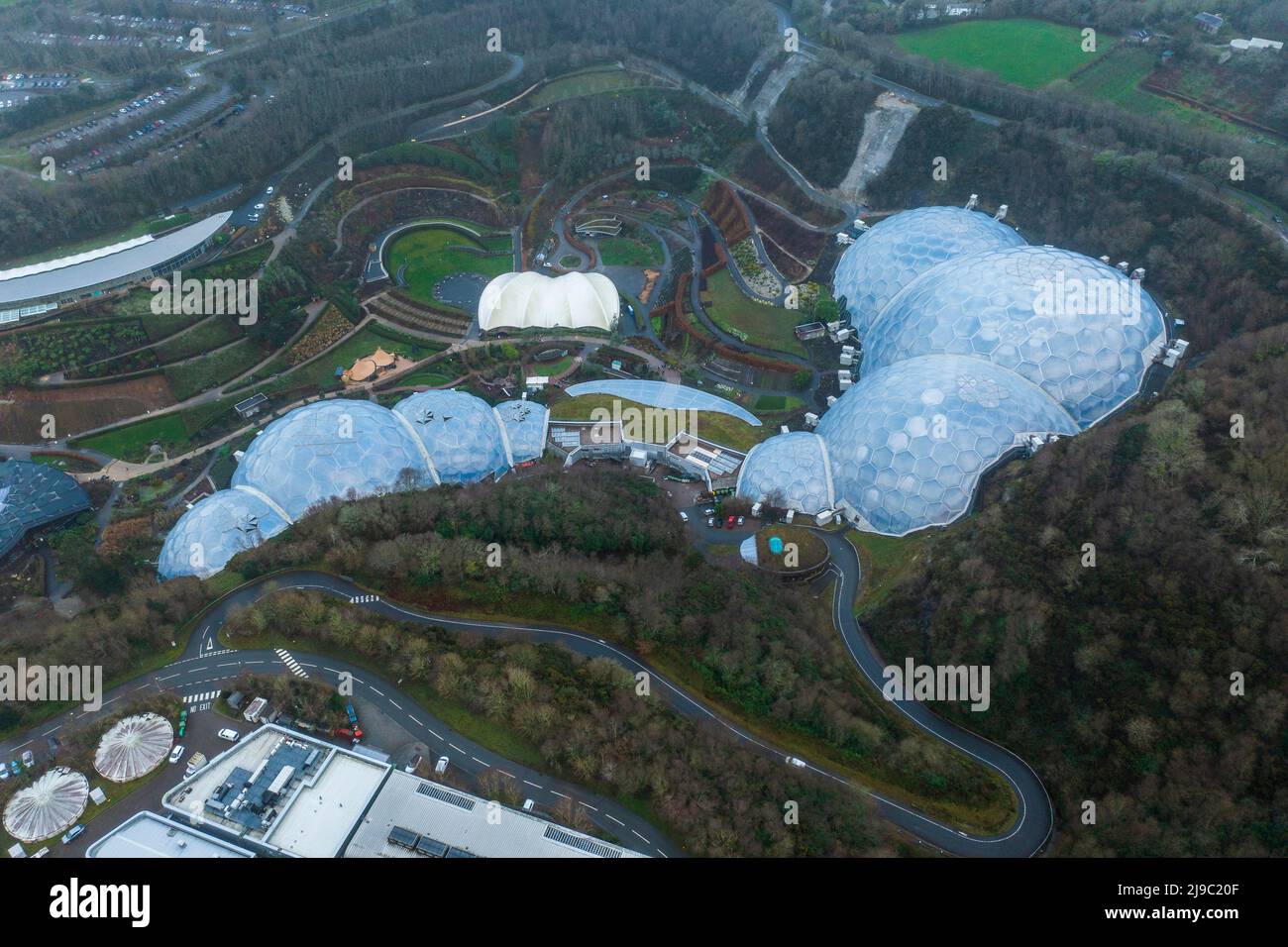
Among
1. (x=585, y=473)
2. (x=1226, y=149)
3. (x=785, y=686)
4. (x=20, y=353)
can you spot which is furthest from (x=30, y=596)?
(x=1226, y=149)

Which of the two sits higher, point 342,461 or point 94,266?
point 94,266

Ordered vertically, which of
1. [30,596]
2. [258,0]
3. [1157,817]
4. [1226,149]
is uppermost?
[258,0]

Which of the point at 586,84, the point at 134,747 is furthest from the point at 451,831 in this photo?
the point at 586,84

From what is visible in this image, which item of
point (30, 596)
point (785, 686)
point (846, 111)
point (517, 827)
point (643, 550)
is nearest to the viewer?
point (517, 827)

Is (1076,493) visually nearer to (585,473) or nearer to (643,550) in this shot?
(643,550)

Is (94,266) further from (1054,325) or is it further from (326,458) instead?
(1054,325)

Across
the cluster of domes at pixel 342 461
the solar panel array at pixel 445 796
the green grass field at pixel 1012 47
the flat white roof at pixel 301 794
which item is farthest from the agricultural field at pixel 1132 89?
the flat white roof at pixel 301 794

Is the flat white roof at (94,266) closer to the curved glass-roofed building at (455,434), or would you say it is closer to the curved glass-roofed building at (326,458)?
the curved glass-roofed building at (326,458)
